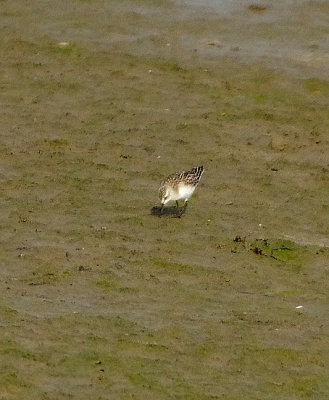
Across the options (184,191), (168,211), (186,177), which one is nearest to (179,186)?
(184,191)

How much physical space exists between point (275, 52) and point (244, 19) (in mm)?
1402

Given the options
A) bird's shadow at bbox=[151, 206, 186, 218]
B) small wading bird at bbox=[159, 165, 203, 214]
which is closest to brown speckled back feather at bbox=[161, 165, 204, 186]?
small wading bird at bbox=[159, 165, 203, 214]

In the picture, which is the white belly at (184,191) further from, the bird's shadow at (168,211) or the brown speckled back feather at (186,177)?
the bird's shadow at (168,211)

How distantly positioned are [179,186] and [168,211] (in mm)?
514

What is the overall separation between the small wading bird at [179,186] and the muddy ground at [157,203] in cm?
26

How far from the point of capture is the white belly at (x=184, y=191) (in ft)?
43.5

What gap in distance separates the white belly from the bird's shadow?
0.20 meters

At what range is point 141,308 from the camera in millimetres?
10984

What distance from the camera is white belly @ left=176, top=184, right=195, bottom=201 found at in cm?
1327

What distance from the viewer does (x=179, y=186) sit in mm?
13258

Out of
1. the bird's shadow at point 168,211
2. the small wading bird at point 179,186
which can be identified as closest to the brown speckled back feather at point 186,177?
the small wading bird at point 179,186

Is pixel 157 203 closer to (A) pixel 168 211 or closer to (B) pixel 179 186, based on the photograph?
(A) pixel 168 211

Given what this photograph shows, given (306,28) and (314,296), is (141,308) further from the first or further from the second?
(306,28)

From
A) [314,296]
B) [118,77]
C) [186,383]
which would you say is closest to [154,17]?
[118,77]
